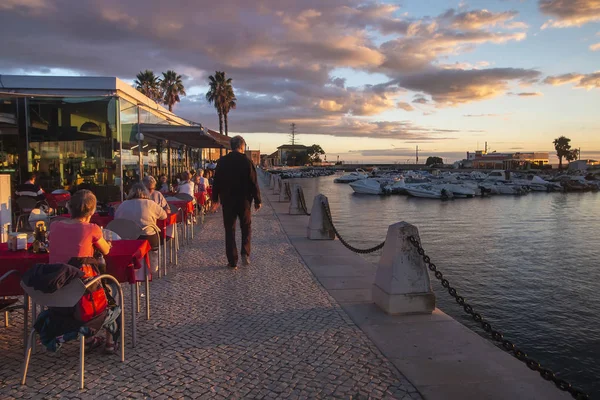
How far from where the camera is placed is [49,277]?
3.23 meters

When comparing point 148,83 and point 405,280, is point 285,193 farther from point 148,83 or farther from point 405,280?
point 148,83

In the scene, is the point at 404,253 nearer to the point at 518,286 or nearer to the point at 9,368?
the point at 9,368

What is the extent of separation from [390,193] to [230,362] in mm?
47223

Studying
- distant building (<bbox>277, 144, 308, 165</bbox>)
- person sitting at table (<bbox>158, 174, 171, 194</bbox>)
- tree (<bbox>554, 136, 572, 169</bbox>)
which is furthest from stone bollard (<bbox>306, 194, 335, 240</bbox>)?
distant building (<bbox>277, 144, 308, 165</bbox>)

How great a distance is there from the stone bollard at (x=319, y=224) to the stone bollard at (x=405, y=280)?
5556 mm

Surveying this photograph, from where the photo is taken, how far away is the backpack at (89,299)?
11.7 ft

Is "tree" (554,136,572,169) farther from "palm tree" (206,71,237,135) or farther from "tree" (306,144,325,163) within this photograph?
"palm tree" (206,71,237,135)

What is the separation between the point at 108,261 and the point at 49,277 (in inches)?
46.1

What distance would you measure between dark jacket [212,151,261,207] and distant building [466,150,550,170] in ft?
498

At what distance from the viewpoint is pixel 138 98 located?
50.6ft

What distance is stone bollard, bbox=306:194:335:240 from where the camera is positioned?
1102cm

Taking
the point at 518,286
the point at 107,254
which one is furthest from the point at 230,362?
the point at 518,286

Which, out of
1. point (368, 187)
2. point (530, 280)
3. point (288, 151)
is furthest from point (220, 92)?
point (288, 151)

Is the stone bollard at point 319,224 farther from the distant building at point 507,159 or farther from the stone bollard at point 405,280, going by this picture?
the distant building at point 507,159
